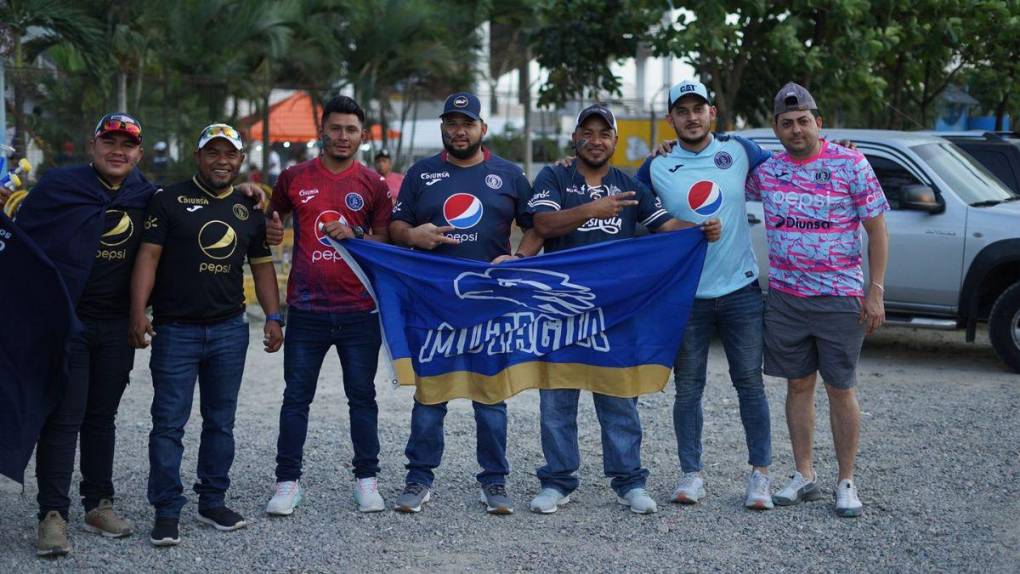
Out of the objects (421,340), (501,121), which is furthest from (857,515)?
(501,121)

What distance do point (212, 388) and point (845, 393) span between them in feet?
10.4

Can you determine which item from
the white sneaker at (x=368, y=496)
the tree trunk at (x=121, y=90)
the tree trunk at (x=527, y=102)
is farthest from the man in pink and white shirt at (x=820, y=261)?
the tree trunk at (x=527, y=102)

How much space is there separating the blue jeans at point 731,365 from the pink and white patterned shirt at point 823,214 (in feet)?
0.86

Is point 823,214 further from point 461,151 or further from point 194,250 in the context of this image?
point 194,250

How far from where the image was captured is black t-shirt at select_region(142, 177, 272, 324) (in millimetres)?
5867

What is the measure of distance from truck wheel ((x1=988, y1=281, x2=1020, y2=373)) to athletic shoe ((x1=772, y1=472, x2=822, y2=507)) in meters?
4.57

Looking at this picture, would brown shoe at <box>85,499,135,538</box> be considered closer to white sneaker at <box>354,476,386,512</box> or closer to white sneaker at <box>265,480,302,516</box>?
white sneaker at <box>265,480,302,516</box>

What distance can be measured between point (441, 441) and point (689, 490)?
51.5 inches

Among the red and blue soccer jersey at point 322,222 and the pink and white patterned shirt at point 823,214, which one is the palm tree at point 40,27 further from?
the pink and white patterned shirt at point 823,214

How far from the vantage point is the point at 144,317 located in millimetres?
5883

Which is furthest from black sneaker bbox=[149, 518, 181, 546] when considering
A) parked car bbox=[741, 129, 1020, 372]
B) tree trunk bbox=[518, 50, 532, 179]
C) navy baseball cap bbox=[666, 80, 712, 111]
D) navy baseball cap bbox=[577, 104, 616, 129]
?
tree trunk bbox=[518, 50, 532, 179]

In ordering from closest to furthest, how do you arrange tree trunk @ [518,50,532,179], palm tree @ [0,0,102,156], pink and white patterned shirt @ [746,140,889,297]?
pink and white patterned shirt @ [746,140,889,297]
palm tree @ [0,0,102,156]
tree trunk @ [518,50,532,179]

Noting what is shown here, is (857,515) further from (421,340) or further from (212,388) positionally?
(212,388)

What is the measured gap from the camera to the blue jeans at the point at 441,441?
6387mm
